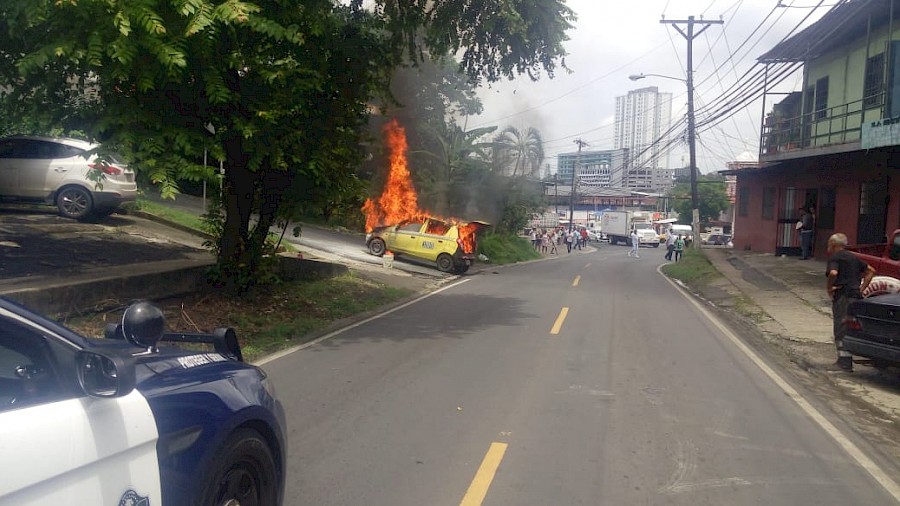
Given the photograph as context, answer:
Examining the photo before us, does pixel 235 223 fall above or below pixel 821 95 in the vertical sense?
below

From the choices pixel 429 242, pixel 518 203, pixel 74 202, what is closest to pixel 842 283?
pixel 74 202

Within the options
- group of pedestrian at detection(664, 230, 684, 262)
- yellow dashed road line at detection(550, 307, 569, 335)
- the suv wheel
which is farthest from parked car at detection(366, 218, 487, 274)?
group of pedestrian at detection(664, 230, 684, 262)

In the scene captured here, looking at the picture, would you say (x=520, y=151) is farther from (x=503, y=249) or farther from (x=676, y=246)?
(x=676, y=246)

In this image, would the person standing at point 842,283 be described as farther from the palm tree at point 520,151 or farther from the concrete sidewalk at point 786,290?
the palm tree at point 520,151

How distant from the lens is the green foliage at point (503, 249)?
114ft

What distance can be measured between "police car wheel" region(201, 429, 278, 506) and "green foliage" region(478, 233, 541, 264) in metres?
29.8

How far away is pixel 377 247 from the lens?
81.7 ft

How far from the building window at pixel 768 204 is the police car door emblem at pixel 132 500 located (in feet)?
95.6

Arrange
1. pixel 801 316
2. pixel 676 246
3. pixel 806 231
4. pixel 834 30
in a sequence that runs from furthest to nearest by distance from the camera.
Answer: pixel 676 246 → pixel 806 231 → pixel 834 30 → pixel 801 316

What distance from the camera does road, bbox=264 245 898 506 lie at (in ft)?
16.3

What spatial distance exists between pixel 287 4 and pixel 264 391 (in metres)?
6.90

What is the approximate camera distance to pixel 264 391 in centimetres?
373

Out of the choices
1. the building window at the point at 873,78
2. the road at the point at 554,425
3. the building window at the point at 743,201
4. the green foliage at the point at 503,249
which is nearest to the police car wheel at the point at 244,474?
the road at the point at 554,425

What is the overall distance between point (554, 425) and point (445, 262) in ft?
58.4
